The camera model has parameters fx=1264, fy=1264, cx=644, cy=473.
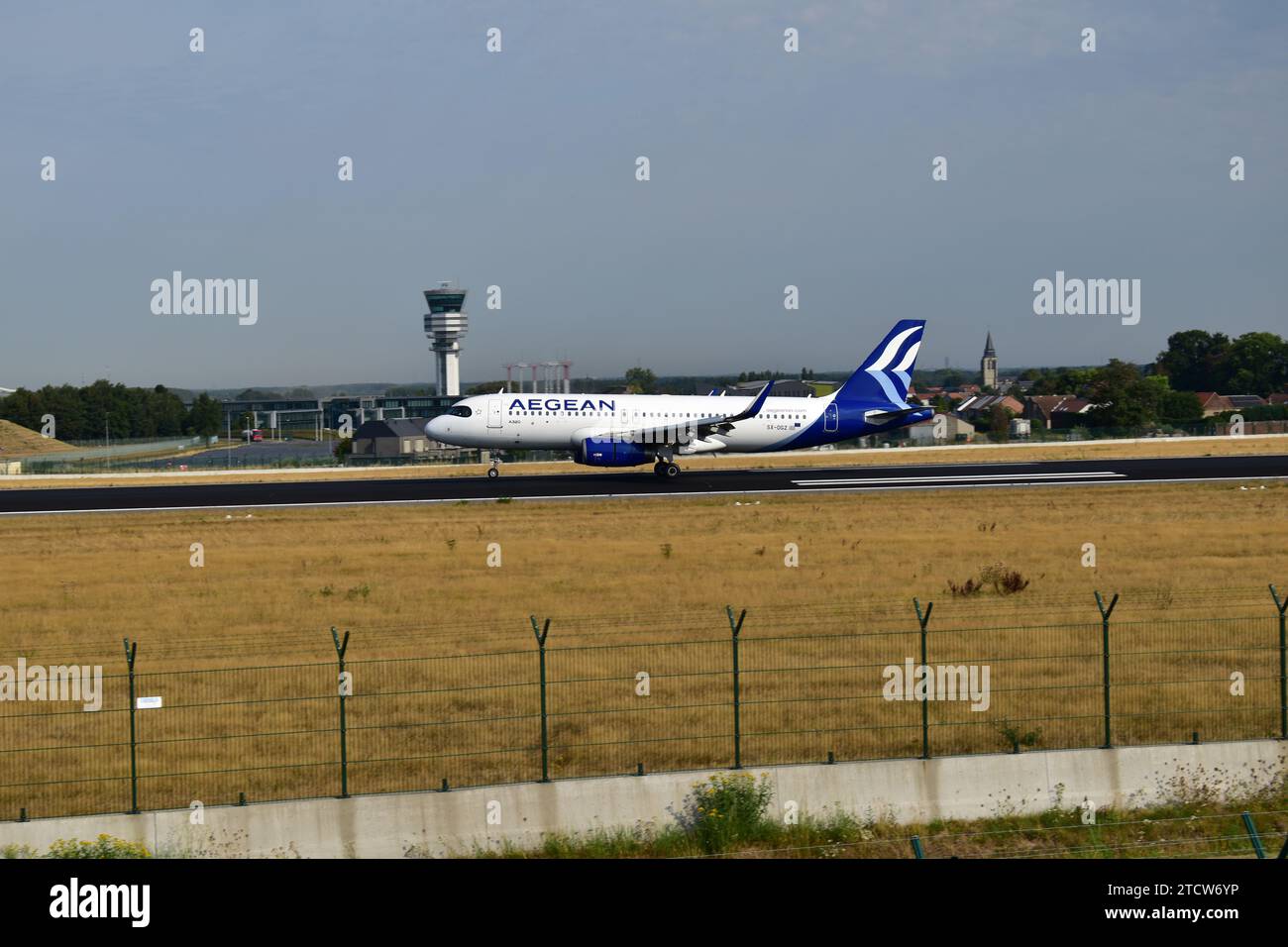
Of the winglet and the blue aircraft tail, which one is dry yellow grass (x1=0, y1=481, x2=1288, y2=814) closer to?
the winglet

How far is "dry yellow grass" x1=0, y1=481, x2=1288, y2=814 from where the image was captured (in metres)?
18.1

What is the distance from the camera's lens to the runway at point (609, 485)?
57.4 metres

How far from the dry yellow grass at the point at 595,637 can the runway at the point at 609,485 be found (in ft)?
30.3

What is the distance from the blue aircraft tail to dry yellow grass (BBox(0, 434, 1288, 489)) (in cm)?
802

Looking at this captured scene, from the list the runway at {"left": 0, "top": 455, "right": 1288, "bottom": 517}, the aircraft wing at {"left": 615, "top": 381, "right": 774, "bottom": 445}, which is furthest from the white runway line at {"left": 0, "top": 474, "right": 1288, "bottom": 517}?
the aircraft wing at {"left": 615, "top": 381, "right": 774, "bottom": 445}

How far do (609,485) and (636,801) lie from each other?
1854 inches

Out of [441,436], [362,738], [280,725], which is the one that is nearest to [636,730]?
[362,738]

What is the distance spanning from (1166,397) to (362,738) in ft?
544

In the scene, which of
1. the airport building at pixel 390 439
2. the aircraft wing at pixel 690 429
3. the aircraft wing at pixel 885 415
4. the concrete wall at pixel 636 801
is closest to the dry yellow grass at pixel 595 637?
the concrete wall at pixel 636 801

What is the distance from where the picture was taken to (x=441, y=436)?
64.4 m

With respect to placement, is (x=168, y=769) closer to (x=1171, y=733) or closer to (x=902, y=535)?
(x=1171, y=733)

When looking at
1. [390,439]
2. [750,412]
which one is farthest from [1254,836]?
[390,439]

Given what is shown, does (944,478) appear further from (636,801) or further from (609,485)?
(636,801)

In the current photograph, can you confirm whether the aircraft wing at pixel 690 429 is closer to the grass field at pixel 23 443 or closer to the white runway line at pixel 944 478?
→ the white runway line at pixel 944 478
